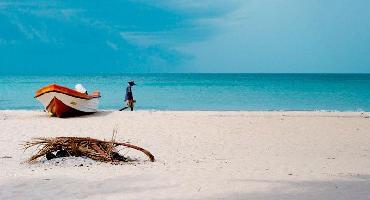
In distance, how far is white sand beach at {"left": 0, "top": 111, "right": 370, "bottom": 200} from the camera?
7.61 meters

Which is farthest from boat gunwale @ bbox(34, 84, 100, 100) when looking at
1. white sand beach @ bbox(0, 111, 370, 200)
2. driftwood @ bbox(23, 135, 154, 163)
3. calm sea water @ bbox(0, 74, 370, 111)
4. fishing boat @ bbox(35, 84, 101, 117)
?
calm sea water @ bbox(0, 74, 370, 111)

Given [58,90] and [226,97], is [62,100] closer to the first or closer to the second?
[58,90]

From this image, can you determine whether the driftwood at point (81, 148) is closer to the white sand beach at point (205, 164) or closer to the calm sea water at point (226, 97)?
the white sand beach at point (205, 164)

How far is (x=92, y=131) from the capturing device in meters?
17.0

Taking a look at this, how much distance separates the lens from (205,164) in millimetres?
10391

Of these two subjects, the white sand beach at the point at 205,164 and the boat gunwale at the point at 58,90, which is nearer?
the white sand beach at the point at 205,164

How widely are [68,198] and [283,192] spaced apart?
305 cm

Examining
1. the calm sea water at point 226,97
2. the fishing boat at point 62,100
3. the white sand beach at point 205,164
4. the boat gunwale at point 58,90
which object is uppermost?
the calm sea water at point 226,97

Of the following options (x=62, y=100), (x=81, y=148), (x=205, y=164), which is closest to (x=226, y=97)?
(x=62, y=100)

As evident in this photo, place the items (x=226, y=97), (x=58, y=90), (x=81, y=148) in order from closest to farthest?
(x=81, y=148)
(x=58, y=90)
(x=226, y=97)

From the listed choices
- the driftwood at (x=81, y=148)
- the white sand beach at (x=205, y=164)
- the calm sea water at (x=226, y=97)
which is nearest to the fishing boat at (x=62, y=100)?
the white sand beach at (x=205, y=164)

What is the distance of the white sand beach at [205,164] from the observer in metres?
7.61

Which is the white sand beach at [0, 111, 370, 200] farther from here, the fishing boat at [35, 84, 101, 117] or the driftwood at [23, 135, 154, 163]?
the fishing boat at [35, 84, 101, 117]

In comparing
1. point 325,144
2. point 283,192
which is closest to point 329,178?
point 283,192
